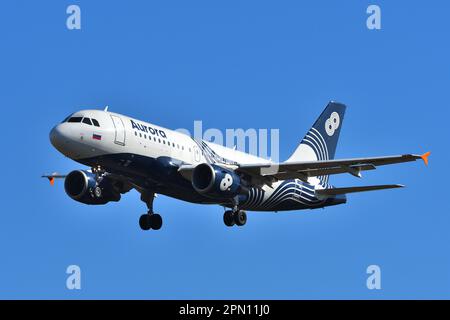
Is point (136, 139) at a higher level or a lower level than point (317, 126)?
lower

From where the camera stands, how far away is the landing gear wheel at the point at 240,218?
181ft

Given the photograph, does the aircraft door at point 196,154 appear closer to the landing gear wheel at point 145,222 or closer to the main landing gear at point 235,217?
the main landing gear at point 235,217

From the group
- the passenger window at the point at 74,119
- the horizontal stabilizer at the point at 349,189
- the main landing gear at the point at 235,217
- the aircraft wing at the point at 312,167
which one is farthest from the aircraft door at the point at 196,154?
the horizontal stabilizer at the point at 349,189

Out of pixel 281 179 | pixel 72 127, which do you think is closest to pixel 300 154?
pixel 281 179

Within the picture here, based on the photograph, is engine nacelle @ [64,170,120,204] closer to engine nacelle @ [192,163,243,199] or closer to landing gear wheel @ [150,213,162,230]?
landing gear wheel @ [150,213,162,230]

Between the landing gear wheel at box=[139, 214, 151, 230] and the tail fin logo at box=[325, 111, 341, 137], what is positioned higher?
the tail fin logo at box=[325, 111, 341, 137]

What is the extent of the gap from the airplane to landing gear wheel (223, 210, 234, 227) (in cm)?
5

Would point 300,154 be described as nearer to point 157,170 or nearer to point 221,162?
point 221,162

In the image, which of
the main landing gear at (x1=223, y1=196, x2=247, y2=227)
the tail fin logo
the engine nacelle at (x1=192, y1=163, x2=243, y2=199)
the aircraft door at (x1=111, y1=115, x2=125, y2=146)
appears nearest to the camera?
the aircraft door at (x1=111, y1=115, x2=125, y2=146)

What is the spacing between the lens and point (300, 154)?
2494 inches

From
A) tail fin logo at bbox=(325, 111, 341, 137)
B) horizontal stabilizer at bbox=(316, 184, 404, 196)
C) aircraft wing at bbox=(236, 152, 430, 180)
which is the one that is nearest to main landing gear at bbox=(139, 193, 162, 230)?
aircraft wing at bbox=(236, 152, 430, 180)

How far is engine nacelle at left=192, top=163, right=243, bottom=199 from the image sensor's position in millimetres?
51406

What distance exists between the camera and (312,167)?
52.6 metres

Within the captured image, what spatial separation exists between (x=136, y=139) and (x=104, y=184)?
5.50 meters
